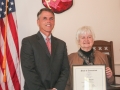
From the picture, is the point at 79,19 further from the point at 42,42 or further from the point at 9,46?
the point at 42,42

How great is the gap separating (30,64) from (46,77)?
0.20 metres

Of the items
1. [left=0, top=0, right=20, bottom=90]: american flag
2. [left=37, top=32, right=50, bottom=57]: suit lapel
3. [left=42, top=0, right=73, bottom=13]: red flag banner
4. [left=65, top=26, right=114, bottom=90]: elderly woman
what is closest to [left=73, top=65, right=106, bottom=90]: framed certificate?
[left=65, top=26, right=114, bottom=90]: elderly woman

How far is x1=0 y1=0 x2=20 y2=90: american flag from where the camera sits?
2820mm

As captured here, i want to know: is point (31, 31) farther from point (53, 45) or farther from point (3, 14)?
point (53, 45)

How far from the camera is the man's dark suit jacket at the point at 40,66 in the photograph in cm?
190

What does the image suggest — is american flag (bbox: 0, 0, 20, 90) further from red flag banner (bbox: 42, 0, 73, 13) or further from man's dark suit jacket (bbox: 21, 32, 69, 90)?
man's dark suit jacket (bbox: 21, 32, 69, 90)

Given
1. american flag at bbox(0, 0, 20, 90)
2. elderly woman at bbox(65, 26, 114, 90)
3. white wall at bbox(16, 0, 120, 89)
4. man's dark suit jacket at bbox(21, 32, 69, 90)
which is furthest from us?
white wall at bbox(16, 0, 120, 89)

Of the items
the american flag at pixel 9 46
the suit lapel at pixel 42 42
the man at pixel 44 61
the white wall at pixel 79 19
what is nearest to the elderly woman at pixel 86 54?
the man at pixel 44 61

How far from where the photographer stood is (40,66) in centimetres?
192

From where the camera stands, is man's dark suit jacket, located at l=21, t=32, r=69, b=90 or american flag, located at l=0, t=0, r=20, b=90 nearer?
man's dark suit jacket, located at l=21, t=32, r=69, b=90

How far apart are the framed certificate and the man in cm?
15

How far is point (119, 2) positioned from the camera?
12.3 ft

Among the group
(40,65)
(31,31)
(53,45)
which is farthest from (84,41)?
(31,31)

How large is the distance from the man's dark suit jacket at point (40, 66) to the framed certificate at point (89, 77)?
149 millimetres
